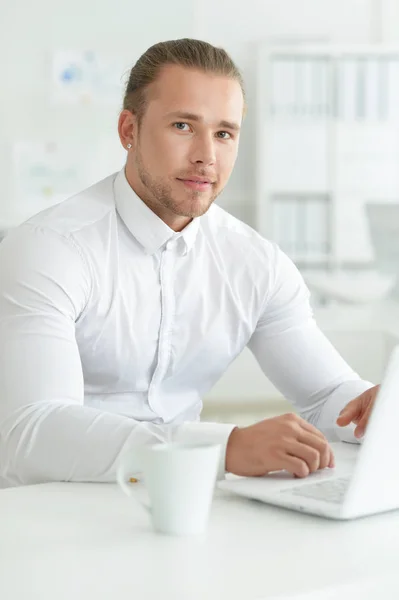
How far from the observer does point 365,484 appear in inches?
41.6

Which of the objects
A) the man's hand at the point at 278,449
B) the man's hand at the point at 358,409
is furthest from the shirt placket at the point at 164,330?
the man's hand at the point at 278,449

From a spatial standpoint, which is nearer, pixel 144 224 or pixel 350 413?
pixel 350 413

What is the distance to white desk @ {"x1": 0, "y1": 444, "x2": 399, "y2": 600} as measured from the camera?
0.87 m

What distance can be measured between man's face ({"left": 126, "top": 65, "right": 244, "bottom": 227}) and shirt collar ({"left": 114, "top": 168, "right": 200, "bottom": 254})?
0.03 m

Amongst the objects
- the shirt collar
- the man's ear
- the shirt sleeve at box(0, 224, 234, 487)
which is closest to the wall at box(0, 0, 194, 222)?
the man's ear

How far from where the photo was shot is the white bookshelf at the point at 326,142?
5734 mm

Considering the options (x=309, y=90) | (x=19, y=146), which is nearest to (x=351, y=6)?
(x=309, y=90)

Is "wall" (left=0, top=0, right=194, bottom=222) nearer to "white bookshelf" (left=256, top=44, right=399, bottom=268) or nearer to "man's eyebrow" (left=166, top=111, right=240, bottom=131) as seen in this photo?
"white bookshelf" (left=256, top=44, right=399, bottom=268)

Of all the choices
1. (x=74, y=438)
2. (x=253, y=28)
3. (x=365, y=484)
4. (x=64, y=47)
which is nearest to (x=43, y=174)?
(x=64, y=47)

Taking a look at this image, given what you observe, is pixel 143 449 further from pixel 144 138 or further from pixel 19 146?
pixel 19 146

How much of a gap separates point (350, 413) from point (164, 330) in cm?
41

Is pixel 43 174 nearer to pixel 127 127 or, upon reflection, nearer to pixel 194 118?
pixel 127 127

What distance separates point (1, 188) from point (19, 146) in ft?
0.90

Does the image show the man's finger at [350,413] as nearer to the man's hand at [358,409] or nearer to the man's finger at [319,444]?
the man's hand at [358,409]
